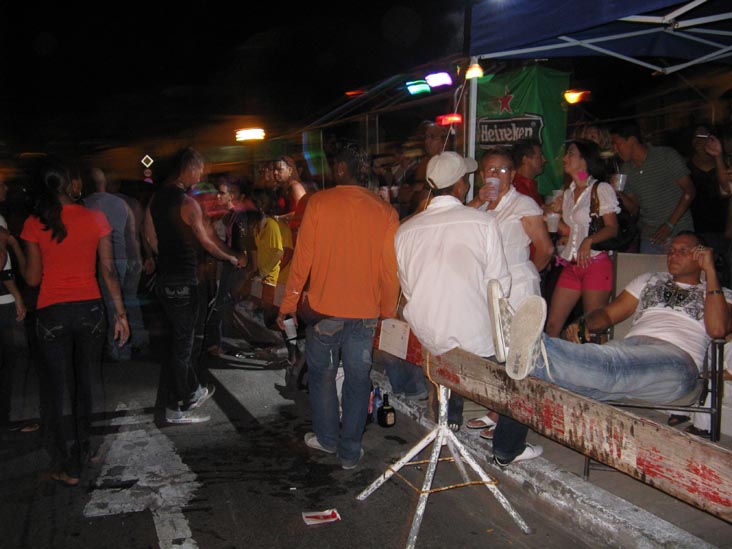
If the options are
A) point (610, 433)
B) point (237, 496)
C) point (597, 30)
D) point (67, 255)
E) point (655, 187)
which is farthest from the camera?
point (655, 187)

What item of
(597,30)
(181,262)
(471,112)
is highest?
(597,30)

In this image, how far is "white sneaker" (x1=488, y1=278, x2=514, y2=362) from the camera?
286 cm

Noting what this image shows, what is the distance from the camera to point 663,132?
356 inches

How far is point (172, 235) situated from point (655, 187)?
4404 millimetres

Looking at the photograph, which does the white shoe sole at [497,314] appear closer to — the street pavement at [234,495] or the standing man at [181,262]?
the street pavement at [234,495]

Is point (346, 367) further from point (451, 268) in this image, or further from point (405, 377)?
point (451, 268)

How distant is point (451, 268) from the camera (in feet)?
10.7

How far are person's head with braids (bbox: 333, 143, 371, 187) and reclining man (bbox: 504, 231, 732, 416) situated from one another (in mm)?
1689

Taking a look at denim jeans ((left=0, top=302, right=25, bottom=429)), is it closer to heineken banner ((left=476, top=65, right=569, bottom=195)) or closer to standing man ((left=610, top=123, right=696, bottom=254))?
heineken banner ((left=476, top=65, right=569, bottom=195))

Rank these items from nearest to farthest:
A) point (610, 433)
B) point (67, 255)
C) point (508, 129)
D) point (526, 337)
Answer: point (610, 433), point (526, 337), point (67, 255), point (508, 129)

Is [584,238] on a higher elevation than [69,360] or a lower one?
higher

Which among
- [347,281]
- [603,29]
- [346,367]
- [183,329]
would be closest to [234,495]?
[346,367]

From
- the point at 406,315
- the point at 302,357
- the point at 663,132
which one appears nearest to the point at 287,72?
the point at 663,132

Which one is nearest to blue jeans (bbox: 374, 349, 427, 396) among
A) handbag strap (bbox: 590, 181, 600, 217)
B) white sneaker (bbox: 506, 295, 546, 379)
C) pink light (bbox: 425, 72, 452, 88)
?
handbag strap (bbox: 590, 181, 600, 217)
